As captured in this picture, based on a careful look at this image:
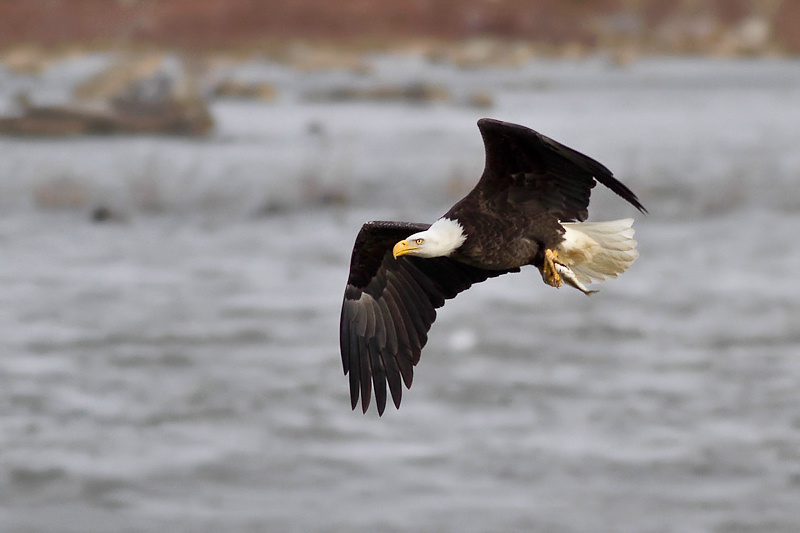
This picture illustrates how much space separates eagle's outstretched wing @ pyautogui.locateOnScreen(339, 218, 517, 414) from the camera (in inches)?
338

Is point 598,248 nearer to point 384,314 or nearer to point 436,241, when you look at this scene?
point 436,241

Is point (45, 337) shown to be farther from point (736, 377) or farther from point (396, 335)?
point (396, 335)

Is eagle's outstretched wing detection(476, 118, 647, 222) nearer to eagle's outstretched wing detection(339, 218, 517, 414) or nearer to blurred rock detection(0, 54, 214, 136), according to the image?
eagle's outstretched wing detection(339, 218, 517, 414)

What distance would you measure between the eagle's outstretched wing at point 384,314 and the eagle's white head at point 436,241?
45.6 inches

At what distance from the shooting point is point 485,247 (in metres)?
7.43

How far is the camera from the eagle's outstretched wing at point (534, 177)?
7421 mm

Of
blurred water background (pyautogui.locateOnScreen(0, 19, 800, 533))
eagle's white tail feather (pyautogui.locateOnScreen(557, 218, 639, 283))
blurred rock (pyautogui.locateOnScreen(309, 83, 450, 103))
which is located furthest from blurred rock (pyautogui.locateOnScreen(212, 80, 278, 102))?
eagle's white tail feather (pyautogui.locateOnScreen(557, 218, 639, 283))

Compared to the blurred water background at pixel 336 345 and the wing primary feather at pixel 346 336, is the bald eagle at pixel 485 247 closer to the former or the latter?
the wing primary feather at pixel 346 336

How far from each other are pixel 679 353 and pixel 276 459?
7928 millimetres

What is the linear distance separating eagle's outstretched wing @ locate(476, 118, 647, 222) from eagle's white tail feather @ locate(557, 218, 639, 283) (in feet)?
0.35

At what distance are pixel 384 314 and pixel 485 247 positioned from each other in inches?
56.3

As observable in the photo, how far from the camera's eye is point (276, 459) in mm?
18938

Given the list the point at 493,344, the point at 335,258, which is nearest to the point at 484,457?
the point at 493,344

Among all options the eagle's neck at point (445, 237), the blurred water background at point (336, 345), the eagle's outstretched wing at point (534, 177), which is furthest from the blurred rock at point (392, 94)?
the eagle's neck at point (445, 237)
